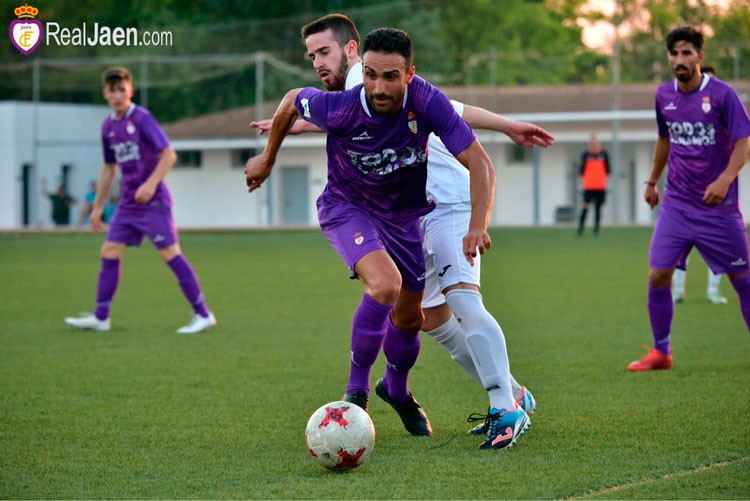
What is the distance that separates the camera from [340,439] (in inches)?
199

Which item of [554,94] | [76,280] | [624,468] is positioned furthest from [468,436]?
[554,94]

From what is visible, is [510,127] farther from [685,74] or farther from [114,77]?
[114,77]

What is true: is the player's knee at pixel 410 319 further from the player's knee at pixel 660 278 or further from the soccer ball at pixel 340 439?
the player's knee at pixel 660 278

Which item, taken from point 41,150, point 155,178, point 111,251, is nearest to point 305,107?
point 155,178

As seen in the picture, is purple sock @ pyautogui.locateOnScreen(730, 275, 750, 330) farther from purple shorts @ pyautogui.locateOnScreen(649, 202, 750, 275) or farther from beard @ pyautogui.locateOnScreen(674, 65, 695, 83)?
beard @ pyautogui.locateOnScreen(674, 65, 695, 83)

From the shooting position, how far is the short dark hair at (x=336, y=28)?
20.2 ft

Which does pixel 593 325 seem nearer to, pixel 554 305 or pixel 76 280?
pixel 554 305

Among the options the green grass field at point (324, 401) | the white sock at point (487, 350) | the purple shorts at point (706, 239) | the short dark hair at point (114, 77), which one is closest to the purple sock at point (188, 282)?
the green grass field at point (324, 401)

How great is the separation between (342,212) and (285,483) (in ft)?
4.92

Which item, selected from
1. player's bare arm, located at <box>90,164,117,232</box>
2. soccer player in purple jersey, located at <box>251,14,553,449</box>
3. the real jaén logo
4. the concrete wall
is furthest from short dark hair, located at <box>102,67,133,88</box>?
the concrete wall

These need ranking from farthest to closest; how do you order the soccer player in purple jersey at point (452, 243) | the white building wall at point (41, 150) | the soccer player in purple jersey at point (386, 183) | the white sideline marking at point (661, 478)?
the white building wall at point (41, 150)
the soccer player in purple jersey at point (452, 243)
the soccer player in purple jersey at point (386, 183)
the white sideline marking at point (661, 478)

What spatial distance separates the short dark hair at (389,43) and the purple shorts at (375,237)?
838mm

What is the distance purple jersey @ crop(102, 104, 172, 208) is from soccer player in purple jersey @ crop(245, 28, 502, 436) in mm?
5310

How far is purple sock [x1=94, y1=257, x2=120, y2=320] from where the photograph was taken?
11006 millimetres
